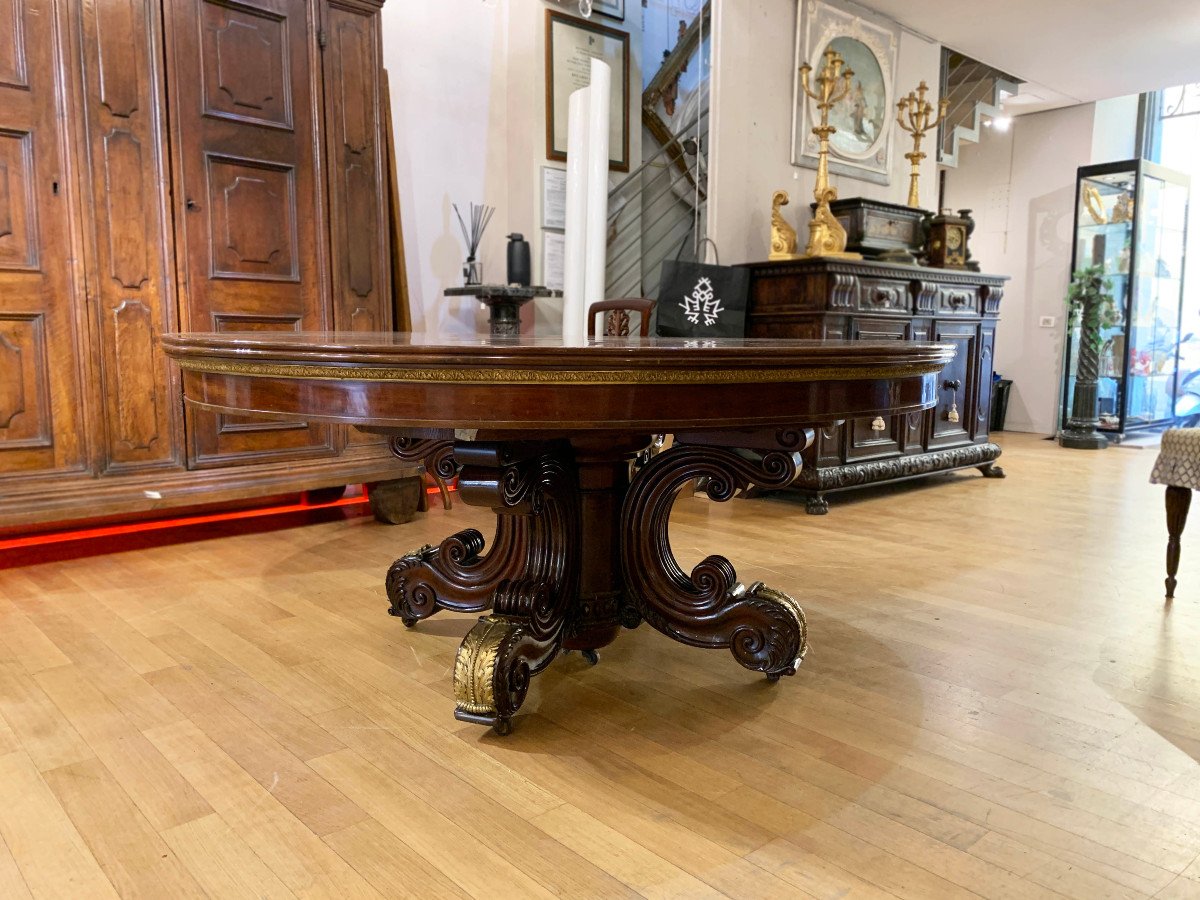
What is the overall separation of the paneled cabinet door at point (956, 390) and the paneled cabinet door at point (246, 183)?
119 inches

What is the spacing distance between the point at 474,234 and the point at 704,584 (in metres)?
2.71

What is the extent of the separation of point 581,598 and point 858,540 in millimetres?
1684

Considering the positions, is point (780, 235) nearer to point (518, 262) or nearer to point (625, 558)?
point (518, 262)

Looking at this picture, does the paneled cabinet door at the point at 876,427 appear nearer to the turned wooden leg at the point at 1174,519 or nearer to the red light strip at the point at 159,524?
the turned wooden leg at the point at 1174,519

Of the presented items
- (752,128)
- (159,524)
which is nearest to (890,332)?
(752,128)

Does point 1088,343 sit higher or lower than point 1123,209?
lower

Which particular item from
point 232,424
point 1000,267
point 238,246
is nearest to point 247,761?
point 232,424

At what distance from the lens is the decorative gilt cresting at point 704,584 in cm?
172

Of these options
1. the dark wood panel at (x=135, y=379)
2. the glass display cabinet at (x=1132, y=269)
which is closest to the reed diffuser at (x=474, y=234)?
the dark wood panel at (x=135, y=379)

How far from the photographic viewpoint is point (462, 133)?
4.16 meters

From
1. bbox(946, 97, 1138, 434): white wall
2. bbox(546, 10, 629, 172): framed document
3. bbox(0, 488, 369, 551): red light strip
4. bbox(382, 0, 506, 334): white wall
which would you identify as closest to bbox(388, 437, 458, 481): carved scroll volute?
bbox(0, 488, 369, 551): red light strip

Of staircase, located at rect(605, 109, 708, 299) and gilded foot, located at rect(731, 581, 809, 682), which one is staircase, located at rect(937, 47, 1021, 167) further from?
gilded foot, located at rect(731, 581, 809, 682)

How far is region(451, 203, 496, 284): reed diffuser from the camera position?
3.96 meters

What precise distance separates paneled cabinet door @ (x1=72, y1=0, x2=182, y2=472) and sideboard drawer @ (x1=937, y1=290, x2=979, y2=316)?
11.4 feet
